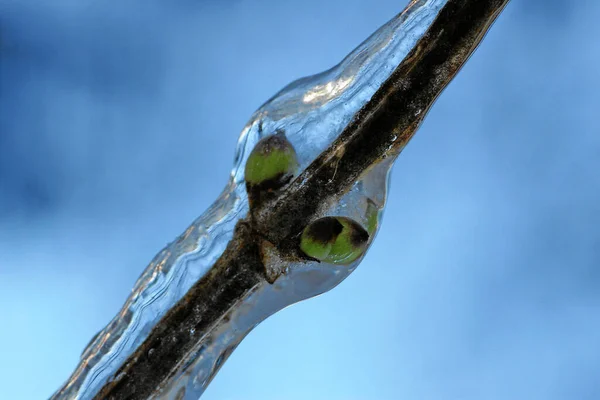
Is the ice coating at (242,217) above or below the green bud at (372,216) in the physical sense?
above

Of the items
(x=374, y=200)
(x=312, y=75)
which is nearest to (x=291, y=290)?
(x=374, y=200)

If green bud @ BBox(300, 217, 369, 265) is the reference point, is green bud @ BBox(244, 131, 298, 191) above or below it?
above

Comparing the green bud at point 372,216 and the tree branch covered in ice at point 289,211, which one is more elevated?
the tree branch covered in ice at point 289,211

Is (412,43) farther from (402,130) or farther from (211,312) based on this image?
(211,312)

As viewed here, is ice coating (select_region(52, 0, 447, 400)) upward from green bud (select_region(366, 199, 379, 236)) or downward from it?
upward
